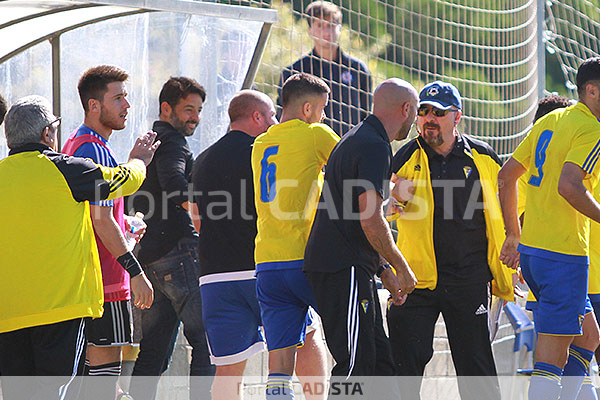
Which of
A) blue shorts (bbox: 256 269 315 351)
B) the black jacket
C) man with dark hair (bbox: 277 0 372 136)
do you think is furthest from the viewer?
man with dark hair (bbox: 277 0 372 136)

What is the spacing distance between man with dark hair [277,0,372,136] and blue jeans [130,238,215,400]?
2695 millimetres

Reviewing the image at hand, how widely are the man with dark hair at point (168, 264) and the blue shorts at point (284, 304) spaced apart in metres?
1.02

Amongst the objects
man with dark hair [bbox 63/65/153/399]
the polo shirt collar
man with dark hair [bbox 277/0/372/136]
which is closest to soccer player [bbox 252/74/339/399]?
man with dark hair [bbox 63/65/153/399]

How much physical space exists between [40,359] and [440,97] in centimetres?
296

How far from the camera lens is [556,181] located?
6023 mm

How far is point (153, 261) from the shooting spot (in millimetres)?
6750

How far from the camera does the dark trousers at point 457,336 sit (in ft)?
20.5

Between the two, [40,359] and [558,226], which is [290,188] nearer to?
[558,226]

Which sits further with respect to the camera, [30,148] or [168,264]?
[168,264]

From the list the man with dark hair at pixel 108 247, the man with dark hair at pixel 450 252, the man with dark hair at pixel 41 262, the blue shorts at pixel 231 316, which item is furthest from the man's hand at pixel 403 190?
the man with dark hair at pixel 41 262

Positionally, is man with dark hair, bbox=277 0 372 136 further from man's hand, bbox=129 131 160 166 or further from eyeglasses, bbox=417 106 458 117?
man's hand, bbox=129 131 160 166

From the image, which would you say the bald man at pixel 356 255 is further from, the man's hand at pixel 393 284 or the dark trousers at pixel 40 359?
the dark trousers at pixel 40 359

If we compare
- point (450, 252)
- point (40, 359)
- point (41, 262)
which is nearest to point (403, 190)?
point (450, 252)

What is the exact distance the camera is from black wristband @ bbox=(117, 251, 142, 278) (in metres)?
5.61
